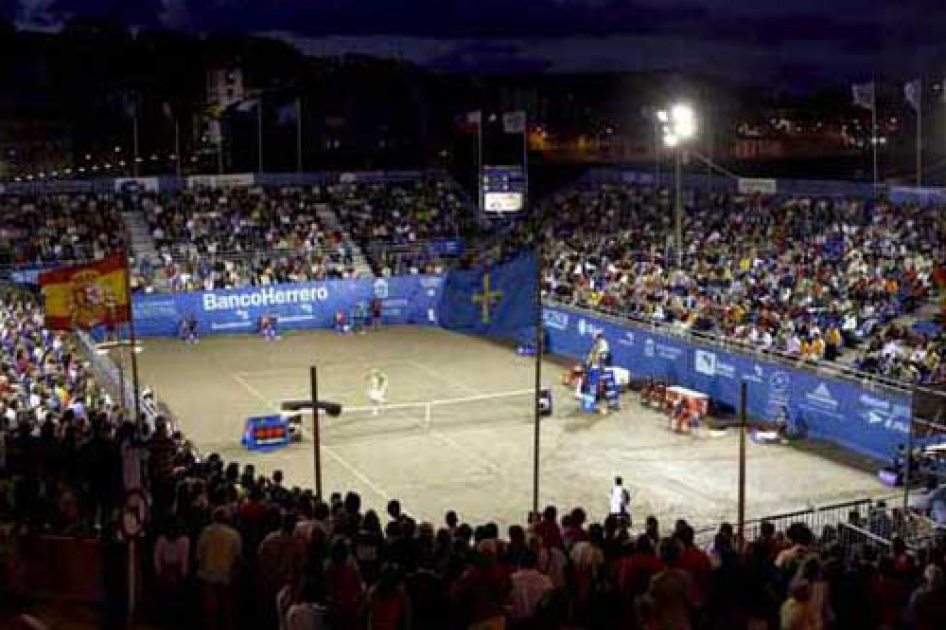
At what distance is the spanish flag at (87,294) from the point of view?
22.3m

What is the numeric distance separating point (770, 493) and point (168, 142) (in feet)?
302

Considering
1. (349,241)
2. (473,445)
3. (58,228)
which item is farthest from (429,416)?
(58,228)

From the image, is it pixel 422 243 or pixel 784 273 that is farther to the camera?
pixel 422 243

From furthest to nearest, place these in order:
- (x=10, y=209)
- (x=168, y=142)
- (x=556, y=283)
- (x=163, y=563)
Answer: (x=168, y=142)
(x=10, y=209)
(x=556, y=283)
(x=163, y=563)

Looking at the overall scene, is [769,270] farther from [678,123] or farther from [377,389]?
[377,389]

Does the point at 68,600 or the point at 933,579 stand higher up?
the point at 933,579

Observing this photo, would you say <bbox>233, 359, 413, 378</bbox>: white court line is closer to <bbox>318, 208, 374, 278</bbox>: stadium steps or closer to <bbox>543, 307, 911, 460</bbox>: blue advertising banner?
<bbox>543, 307, 911, 460</bbox>: blue advertising banner

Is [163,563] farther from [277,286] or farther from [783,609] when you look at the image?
[277,286]

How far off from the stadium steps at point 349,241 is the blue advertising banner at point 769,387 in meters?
13.2

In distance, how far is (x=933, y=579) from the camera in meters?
10.7

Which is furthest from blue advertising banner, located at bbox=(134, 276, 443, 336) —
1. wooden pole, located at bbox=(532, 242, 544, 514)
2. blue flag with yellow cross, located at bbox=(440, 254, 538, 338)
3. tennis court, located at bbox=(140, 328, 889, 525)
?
wooden pole, located at bbox=(532, 242, 544, 514)

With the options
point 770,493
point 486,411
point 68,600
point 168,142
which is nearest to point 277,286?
point 486,411

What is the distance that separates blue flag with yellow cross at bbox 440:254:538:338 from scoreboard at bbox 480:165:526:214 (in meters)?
5.45

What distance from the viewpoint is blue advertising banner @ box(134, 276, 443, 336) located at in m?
47.1
